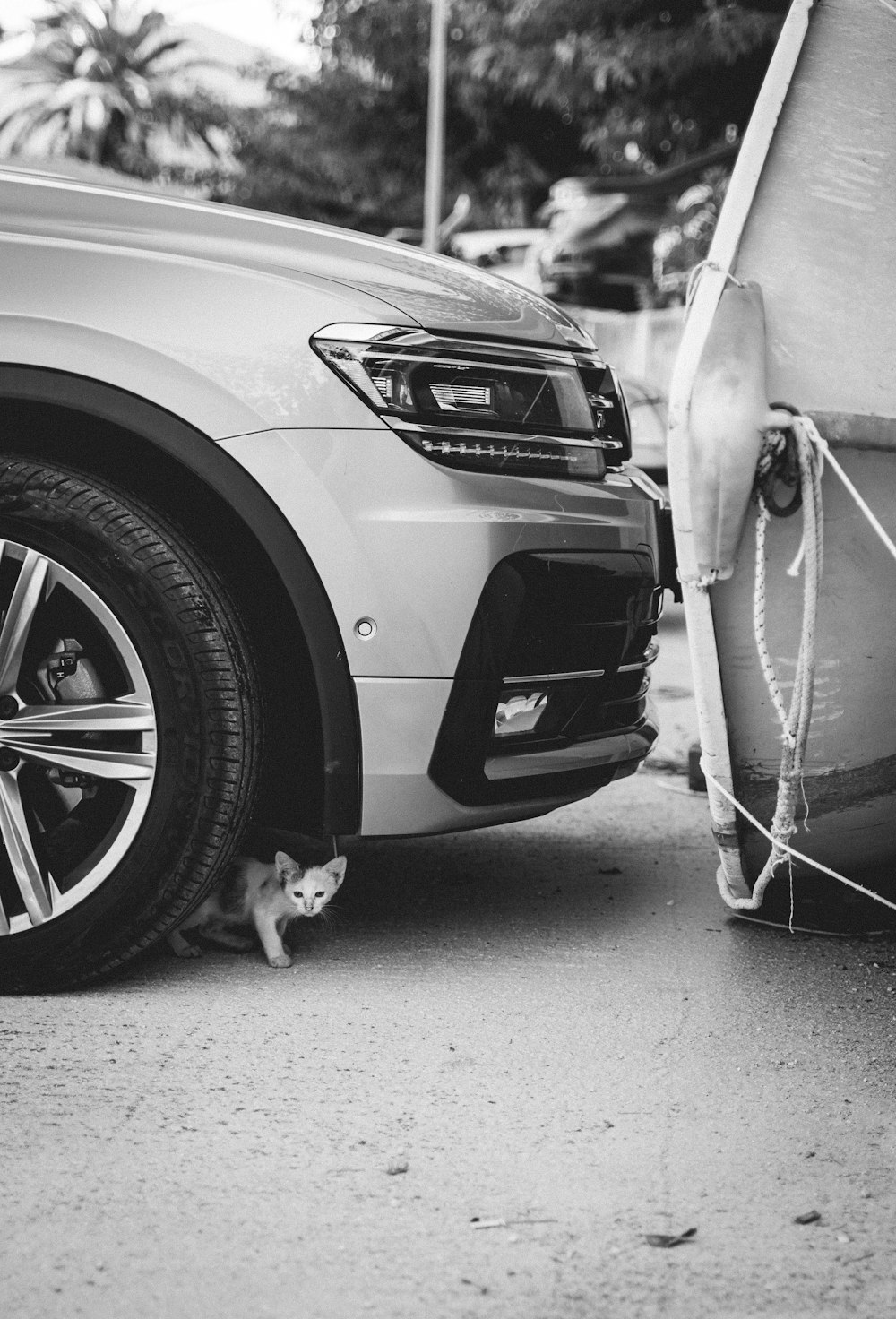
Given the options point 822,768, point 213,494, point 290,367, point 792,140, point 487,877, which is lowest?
point 487,877

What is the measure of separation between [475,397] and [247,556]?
23.5 inches

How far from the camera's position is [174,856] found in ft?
9.50

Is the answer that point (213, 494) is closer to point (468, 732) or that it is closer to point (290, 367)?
point (290, 367)

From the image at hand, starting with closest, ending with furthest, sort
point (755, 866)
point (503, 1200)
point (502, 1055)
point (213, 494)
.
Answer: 1. point (503, 1200)
2. point (502, 1055)
3. point (213, 494)
4. point (755, 866)

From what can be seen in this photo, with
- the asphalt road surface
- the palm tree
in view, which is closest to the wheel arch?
the asphalt road surface

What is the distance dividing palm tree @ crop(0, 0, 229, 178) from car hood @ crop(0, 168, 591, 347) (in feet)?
131

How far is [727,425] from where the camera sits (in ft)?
9.18

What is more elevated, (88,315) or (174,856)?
(88,315)

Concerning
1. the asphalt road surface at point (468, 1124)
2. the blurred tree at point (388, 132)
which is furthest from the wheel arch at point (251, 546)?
the blurred tree at point (388, 132)

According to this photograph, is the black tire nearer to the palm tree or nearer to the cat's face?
the cat's face

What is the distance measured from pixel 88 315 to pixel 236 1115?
1556mm

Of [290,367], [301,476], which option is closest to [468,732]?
[301,476]

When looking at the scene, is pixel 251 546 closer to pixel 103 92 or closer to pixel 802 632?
pixel 802 632

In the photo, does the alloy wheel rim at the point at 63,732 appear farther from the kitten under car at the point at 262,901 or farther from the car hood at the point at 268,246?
the car hood at the point at 268,246
